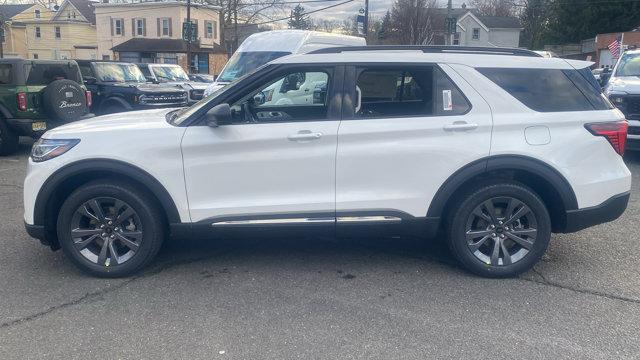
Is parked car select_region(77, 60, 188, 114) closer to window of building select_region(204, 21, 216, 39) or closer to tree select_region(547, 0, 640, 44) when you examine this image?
tree select_region(547, 0, 640, 44)

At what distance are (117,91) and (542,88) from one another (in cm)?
1166

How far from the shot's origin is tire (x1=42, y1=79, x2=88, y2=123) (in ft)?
32.3

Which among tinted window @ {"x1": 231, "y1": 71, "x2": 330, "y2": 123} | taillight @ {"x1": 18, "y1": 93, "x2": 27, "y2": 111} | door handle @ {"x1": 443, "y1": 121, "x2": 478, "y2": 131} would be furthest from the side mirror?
taillight @ {"x1": 18, "y1": 93, "x2": 27, "y2": 111}

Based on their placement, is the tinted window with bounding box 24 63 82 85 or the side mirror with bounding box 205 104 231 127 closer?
the side mirror with bounding box 205 104 231 127

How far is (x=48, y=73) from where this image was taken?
35.3ft

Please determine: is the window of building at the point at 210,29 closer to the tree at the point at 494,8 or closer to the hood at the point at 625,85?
the tree at the point at 494,8

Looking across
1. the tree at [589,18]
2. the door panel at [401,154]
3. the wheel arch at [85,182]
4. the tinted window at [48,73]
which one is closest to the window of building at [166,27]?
the tree at [589,18]

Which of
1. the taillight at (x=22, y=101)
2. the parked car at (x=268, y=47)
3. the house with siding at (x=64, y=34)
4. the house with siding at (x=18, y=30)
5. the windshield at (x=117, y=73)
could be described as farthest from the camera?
the house with siding at (x=18, y=30)

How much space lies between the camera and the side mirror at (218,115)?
4.24 m

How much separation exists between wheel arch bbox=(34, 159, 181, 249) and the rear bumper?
10.4 feet

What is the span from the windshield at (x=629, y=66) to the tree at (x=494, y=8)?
72.7m

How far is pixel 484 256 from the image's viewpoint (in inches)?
181

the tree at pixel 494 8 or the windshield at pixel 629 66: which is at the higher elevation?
the tree at pixel 494 8

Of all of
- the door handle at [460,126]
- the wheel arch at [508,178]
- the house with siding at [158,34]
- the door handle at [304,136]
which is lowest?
the wheel arch at [508,178]
